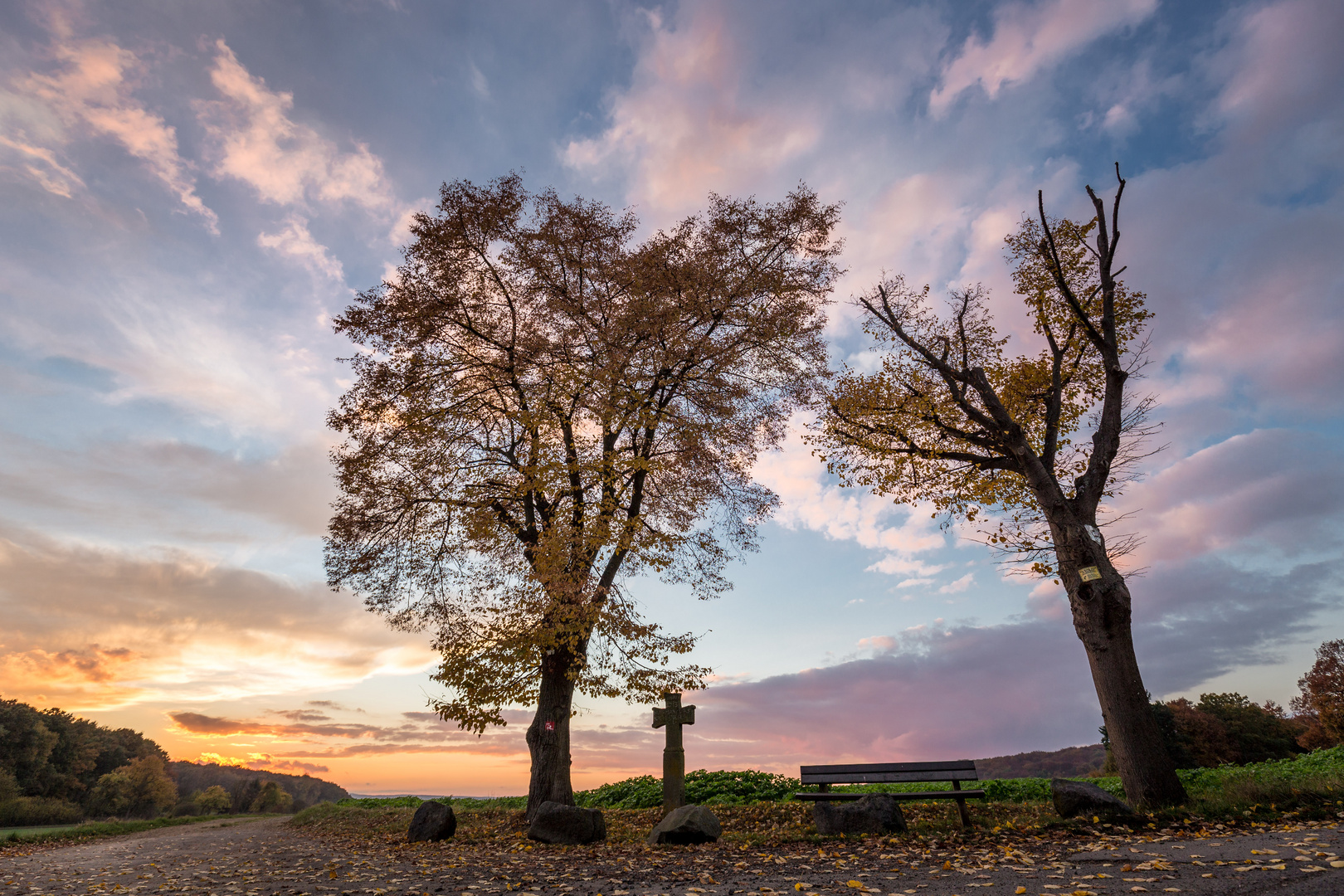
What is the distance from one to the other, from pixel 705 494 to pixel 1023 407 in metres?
7.09

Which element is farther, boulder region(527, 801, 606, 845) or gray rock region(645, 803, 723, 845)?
boulder region(527, 801, 606, 845)

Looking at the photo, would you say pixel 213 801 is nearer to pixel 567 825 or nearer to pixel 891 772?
pixel 567 825

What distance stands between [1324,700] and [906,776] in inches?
1417

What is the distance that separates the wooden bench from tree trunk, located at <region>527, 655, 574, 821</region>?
5.09m

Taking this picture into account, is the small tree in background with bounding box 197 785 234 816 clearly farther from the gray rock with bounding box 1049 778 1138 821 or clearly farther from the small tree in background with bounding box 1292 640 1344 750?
the small tree in background with bounding box 1292 640 1344 750

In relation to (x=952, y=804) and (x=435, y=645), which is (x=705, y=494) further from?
(x=952, y=804)

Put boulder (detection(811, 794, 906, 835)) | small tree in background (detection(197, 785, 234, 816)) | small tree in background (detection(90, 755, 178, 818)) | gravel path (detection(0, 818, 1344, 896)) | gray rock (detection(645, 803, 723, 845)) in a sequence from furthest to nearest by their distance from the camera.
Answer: small tree in background (detection(197, 785, 234, 816)), small tree in background (detection(90, 755, 178, 818)), gray rock (detection(645, 803, 723, 845)), boulder (detection(811, 794, 906, 835)), gravel path (detection(0, 818, 1344, 896))

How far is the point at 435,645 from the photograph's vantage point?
1343cm

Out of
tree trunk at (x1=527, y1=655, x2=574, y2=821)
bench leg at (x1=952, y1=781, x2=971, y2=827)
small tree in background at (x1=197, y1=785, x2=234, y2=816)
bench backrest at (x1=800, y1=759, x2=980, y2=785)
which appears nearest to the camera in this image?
bench leg at (x1=952, y1=781, x2=971, y2=827)

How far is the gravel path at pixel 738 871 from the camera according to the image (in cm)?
533

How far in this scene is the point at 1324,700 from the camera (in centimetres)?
3098

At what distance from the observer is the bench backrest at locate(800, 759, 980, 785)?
31.9ft

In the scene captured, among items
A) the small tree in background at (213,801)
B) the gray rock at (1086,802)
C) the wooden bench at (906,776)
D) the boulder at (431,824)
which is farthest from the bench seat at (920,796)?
the small tree in background at (213,801)

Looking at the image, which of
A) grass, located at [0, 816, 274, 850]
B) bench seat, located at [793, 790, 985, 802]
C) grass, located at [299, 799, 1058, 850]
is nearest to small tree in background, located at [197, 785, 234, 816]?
grass, located at [0, 816, 274, 850]
